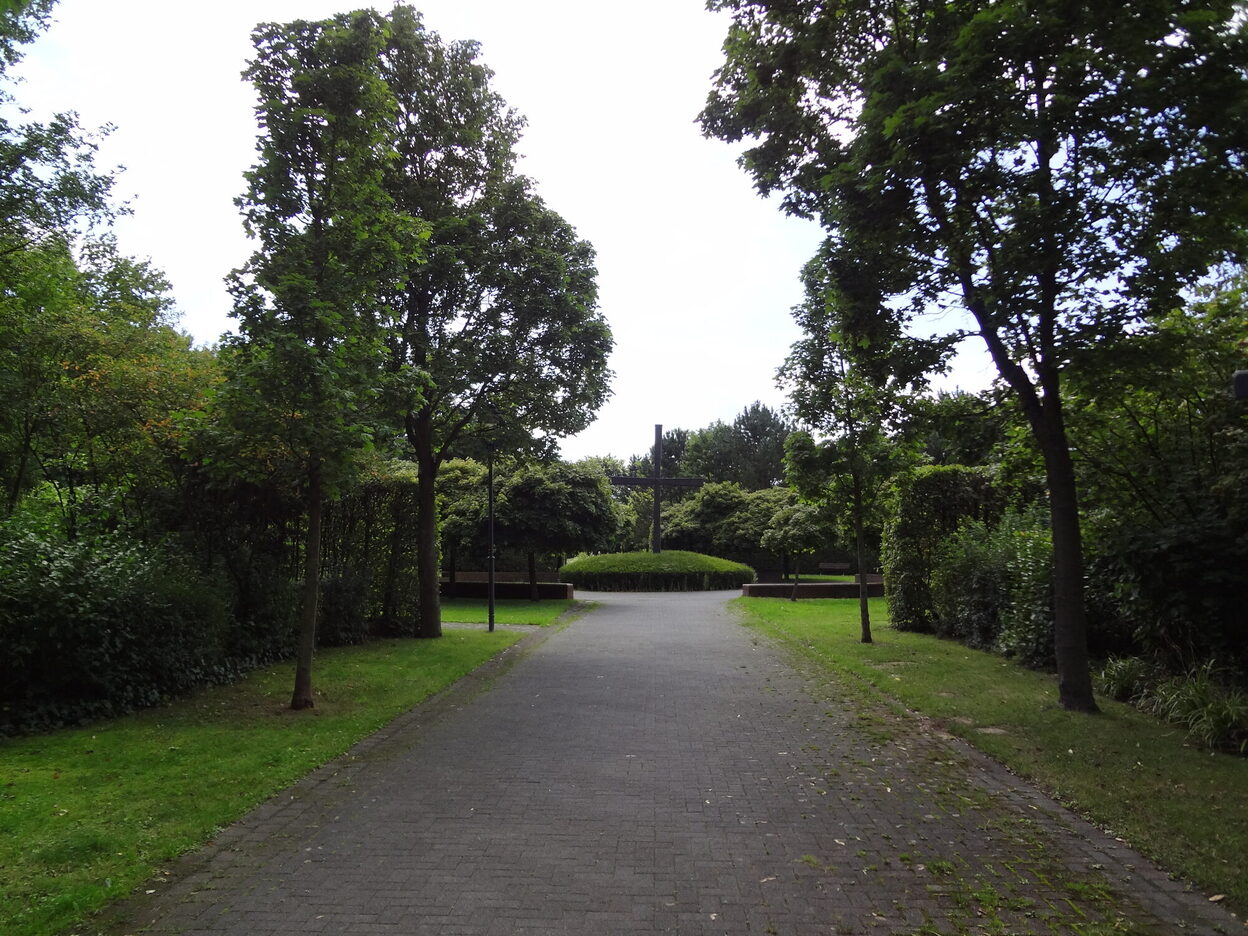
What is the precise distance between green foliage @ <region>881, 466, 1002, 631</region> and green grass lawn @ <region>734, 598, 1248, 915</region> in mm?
4489

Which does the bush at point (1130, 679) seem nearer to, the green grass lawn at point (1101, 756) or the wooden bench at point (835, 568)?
the green grass lawn at point (1101, 756)

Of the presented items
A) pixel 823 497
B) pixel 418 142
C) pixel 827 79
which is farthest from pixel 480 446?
pixel 827 79

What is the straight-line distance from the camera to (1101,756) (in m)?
6.92

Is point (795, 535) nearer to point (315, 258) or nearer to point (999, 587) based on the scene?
point (999, 587)

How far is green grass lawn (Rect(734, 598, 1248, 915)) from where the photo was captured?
4.94 m

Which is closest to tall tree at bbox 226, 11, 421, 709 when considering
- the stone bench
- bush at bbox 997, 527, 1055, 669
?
bush at bbox 997, 527, 1055, 669

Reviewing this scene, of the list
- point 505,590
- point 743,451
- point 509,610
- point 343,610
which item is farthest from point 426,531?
point 743,451

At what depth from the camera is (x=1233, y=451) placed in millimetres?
8164

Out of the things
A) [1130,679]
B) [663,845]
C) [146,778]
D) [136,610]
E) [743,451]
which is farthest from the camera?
[743,451]

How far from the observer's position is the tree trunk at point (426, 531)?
1697 cm

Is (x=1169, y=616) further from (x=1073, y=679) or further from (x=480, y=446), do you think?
(x=480, y=446)

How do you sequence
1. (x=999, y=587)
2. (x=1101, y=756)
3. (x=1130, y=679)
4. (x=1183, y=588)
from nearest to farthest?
(x=1101, y=756), (x=1183, y=588), (x=1130, y=679), (x=999, y=587)

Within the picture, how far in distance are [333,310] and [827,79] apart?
21.9 feet

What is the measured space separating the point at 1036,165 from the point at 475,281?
10.7 m
